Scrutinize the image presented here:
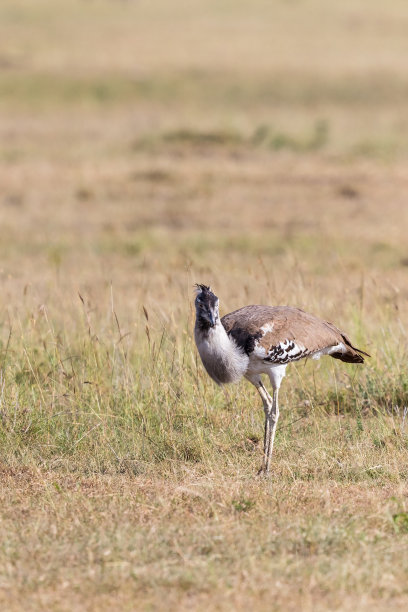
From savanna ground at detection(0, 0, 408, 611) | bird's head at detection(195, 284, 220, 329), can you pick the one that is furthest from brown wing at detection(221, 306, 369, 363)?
savanna ground at detection(0, 0, 408, 611)

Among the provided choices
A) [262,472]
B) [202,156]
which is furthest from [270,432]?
[202,156]

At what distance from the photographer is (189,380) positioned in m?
6.55

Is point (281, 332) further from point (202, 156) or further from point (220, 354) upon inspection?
point (202, 156)

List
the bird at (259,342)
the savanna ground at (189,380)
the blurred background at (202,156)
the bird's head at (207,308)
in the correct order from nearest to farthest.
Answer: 1. the savanna ground at (189,380)
2. the bird's head at (207,308)
3. the bird at (259,342)
4. the blurred background at (202,156)

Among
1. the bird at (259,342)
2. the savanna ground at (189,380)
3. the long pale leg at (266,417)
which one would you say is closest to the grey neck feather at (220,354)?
the bird at (259,342)

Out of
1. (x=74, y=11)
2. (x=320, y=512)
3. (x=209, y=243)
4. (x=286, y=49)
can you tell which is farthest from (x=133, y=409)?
(x=74, y=11)

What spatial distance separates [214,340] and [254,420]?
1.21 m

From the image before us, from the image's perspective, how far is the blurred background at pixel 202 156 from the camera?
36.6 feet

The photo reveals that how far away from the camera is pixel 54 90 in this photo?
3481 cm

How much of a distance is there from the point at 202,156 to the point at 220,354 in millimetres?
15967

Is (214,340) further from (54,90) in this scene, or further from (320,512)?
(54,90)

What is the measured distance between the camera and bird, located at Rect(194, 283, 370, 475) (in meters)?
5.28

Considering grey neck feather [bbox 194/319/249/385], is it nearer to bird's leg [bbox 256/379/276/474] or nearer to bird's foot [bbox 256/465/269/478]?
bird's leg [bbox 256/379/276/474]

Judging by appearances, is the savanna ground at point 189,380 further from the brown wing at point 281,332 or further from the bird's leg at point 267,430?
the brown wing at point 281,332
